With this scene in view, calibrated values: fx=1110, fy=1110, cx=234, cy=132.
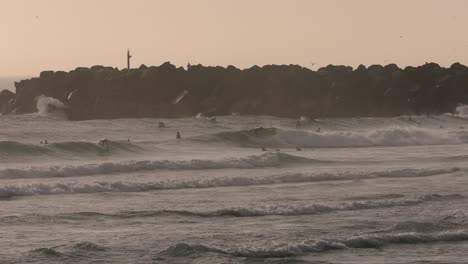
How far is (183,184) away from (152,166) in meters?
4.23

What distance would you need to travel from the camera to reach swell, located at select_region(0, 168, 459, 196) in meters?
21.5

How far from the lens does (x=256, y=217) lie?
1742 centimetres

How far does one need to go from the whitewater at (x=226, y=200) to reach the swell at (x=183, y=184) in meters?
0.04

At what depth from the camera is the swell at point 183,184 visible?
21.5 meters

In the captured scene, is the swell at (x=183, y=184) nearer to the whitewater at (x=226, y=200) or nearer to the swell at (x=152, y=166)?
the whitewater at (x=226, y=200)

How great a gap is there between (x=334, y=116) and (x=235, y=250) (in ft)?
135

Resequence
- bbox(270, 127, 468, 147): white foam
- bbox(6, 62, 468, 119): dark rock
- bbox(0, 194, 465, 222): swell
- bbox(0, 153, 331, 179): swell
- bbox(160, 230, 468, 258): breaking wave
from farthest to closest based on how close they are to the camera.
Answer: bbox(6, 62, 468, 119): dark rock → bbox(270, 127, 468, 147): white foam → bbox(0, 153, 331, 179): swell → bbox(0, 194, 465, 222): swell → bbox(160, 230, 468, 258): breaking wave

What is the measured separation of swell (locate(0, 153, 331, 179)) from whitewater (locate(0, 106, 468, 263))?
0.15 ft

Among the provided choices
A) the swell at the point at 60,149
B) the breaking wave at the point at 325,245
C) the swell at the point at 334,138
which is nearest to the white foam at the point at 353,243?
the breaking wave at the point at 325,245

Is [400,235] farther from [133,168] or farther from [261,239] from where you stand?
[133,168]

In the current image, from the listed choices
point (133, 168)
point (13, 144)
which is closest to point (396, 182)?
point (133, 168)

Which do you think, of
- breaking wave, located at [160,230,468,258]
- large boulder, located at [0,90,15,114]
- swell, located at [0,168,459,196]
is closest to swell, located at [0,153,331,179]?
swell, located at [0,168,459,196]

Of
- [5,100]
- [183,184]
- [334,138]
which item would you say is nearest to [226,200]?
[183,184]

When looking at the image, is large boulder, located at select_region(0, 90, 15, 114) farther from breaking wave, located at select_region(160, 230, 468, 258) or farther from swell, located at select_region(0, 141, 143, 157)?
breaking wave, located at select_region(160, 230, 468, 258)
